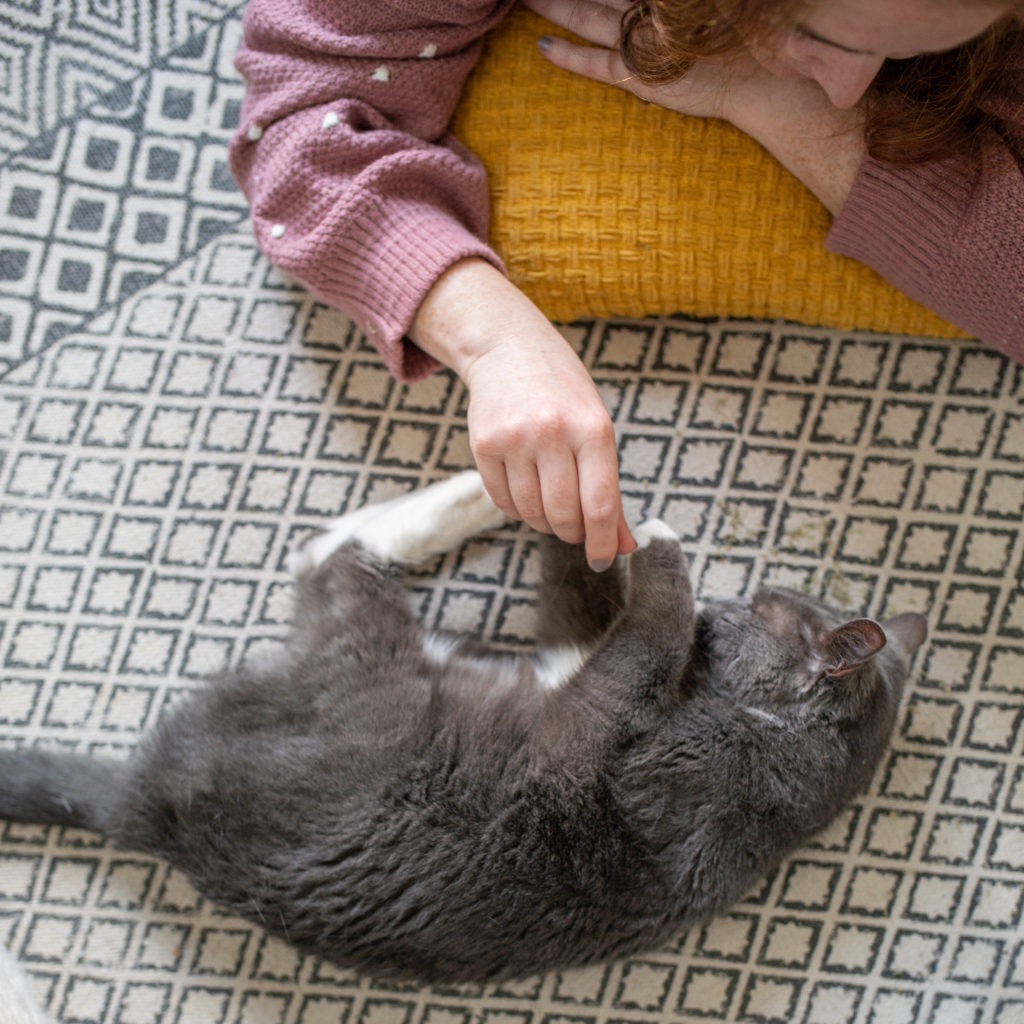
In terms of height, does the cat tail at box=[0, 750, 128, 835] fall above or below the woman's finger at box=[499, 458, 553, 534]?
below

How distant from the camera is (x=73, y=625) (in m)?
1.18

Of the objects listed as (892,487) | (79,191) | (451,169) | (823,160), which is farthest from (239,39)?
(892,487)

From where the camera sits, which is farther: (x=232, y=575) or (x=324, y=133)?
(x=232, y=575)

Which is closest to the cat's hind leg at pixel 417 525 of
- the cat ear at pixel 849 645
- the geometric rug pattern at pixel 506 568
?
the geometric rug pattern at pixel 506 568

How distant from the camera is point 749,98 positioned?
96 cm

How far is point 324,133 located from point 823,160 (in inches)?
20.9

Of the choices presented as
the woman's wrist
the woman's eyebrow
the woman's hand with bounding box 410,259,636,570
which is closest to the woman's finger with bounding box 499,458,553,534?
the woman's hand with bounding box 410,259,636,570

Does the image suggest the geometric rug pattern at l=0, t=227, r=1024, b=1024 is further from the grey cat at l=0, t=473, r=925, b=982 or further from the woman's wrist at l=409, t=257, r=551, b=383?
the woman's wrist at l=409, t=257, r=551, b=383

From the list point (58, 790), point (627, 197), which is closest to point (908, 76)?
point (627, 197)

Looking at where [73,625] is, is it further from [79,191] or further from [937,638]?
[937,638]

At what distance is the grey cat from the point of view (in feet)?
3.04

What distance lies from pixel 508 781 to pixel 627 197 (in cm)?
66

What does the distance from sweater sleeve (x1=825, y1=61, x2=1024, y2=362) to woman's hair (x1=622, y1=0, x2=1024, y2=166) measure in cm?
2

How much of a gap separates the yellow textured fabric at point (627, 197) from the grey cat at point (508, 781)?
12.5 inches
